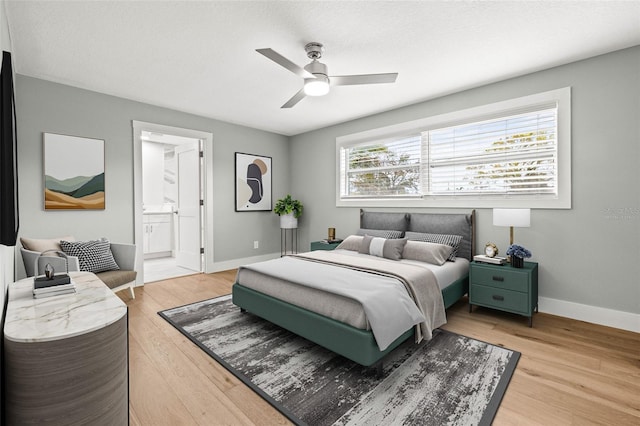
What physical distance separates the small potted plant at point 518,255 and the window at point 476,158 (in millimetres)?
617

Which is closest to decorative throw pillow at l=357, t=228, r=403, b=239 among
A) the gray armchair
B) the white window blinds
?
the white window blinds

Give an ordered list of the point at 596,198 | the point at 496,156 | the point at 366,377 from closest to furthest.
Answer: the point at 366,377 → the point at 596,198 → the point at 496,156

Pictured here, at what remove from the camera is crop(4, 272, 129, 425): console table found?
1.13 m

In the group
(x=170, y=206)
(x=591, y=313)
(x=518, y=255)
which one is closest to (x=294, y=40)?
(x=518, y=255)

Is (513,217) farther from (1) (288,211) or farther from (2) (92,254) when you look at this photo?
(2) (92,254)

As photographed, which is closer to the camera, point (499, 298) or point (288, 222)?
point (499, 298)

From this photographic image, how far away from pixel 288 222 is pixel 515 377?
4099mm

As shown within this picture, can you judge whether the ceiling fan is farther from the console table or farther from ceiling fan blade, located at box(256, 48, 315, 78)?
the console table

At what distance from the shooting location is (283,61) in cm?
232

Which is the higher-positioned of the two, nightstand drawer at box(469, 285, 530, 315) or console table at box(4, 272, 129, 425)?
console table at box(4, 272, 129, 425)

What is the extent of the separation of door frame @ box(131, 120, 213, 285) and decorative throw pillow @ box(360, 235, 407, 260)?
2.66 meters

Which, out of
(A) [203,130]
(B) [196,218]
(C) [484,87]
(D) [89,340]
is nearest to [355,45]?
(C) [484,87]

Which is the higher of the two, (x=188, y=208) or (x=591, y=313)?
(x=188, y=208)

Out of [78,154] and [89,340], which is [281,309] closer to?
[89,340]
